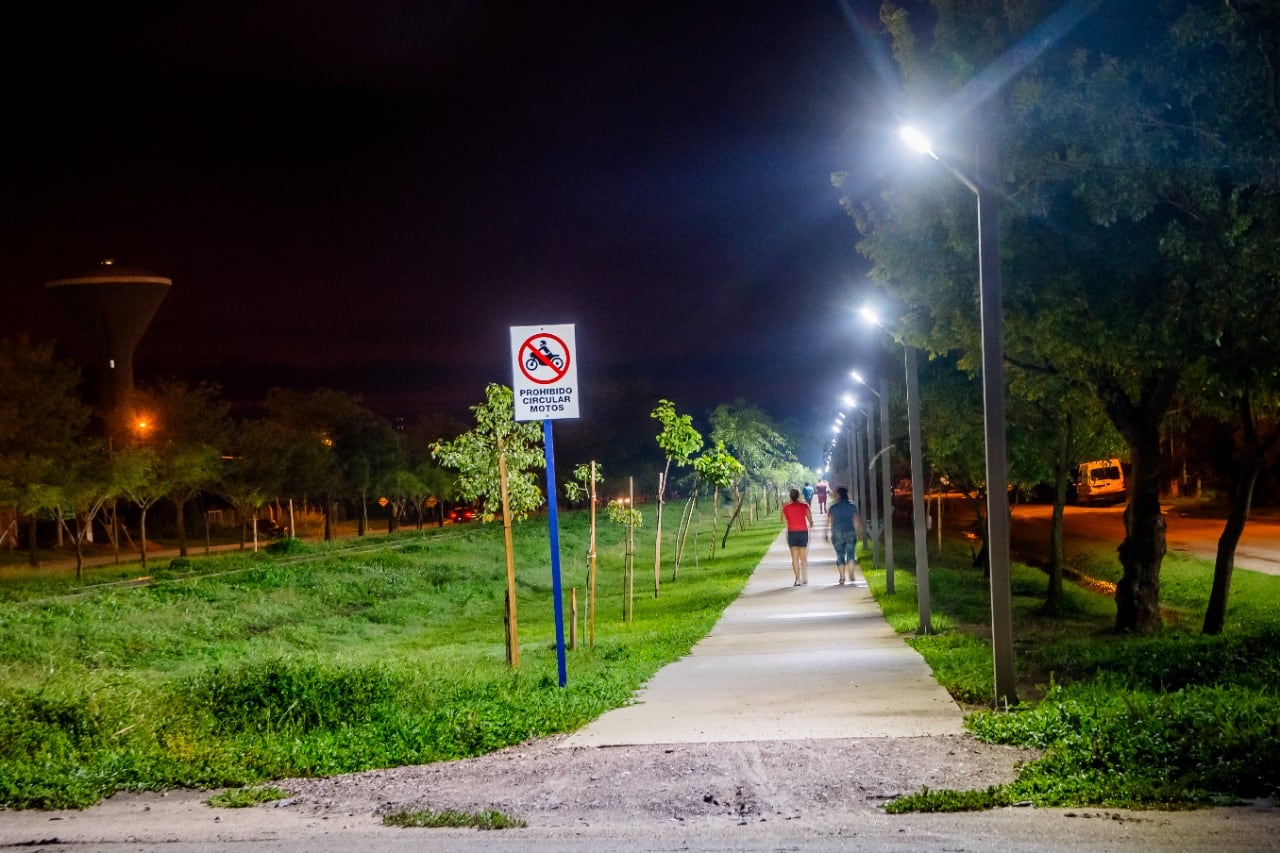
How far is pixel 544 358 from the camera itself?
42.1 feet

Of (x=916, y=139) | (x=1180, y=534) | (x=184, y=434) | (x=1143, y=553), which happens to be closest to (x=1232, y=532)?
(x=1143, y=553)

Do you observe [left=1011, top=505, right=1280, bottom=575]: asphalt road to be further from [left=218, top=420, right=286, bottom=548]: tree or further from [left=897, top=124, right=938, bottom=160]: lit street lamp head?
[left=218, top=420, right=286, bottom=548]: tree

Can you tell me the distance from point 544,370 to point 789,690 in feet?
12.6

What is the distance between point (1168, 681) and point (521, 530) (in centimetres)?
4272

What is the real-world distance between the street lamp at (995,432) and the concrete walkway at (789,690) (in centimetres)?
62

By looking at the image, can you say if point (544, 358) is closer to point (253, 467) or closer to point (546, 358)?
point (546, 358)

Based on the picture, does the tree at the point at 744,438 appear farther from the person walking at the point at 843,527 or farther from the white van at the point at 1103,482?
the white van at the point at 1103,482

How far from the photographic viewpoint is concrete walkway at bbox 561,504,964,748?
10.2m

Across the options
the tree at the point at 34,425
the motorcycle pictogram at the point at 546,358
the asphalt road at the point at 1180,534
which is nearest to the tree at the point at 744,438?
the asphalt road at the point at 1180,534

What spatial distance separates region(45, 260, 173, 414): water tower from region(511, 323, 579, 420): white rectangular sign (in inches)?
2878

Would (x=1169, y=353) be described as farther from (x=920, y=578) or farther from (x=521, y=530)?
(x=521, y=530)

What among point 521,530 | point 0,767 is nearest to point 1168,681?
point 0,767

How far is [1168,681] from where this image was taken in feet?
36.5

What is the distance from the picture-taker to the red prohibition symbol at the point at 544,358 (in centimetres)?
1277
